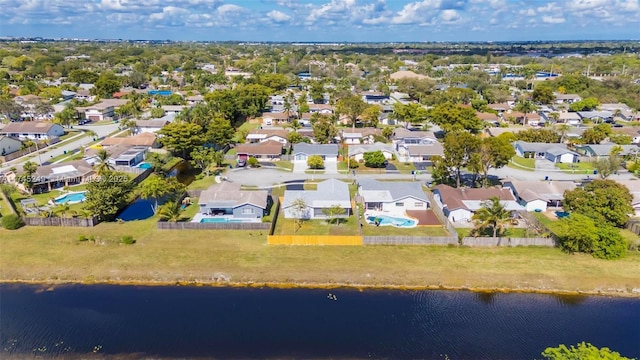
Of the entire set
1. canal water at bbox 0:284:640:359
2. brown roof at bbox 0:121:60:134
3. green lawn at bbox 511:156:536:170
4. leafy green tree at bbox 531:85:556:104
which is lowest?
canal water at bbox 0:284:640:359

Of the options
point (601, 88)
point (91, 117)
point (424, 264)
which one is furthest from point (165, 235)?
point (601, 88)

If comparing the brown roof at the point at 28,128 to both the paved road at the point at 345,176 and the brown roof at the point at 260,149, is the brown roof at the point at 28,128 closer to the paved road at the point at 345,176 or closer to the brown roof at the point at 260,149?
the brown roof at the point at 260,149

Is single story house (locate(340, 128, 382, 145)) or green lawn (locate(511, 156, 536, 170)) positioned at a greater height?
single story house (locate(340, 128, 382, 145))

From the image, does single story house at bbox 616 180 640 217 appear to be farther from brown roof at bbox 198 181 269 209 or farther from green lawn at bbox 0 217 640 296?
brown roof at bbox 198 181 269 209

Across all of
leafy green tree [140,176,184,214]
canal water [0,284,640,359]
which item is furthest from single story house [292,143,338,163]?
canal water [0,284,640,359]

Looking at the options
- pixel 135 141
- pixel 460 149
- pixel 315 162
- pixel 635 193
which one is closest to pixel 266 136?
pixel 315 162

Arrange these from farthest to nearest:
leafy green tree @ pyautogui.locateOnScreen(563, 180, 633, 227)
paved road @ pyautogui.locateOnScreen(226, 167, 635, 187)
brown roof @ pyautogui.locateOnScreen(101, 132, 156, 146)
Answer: brown roof @ pyautogui.locateOnScreen(101, 132, 156, 146)
paved road @ pyautogui.locateOnScreen(226, 167, 635, 187)
leafy green tree @ pyautogui.locateOnScreen(563, 180, 633, 227)
